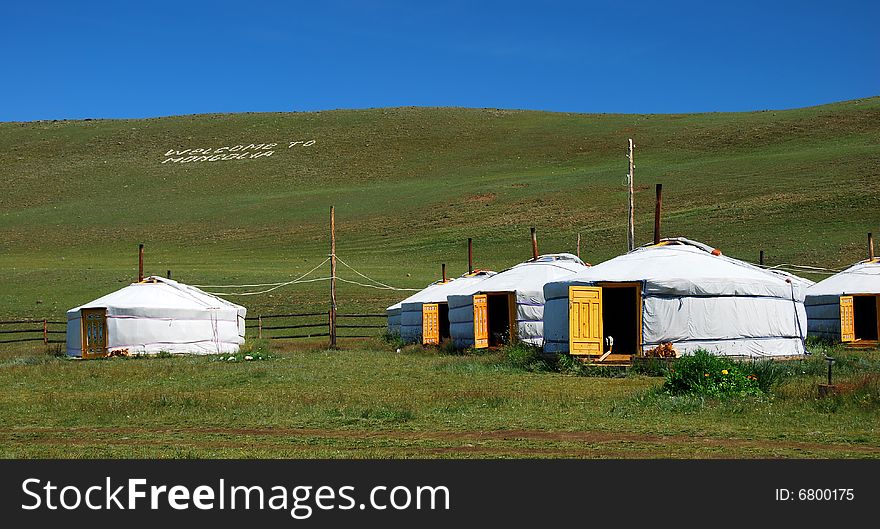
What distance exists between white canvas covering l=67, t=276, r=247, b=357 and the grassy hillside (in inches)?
411

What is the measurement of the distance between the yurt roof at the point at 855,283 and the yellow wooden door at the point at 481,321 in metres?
7.48

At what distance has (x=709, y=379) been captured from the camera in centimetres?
1250

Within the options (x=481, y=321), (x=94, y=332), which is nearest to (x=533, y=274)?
(x=481, y=321)

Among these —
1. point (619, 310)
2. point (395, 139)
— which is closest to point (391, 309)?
point (619, 310)

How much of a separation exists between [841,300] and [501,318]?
7.64m

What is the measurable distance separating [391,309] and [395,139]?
160 ft

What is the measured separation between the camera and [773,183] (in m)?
52.0

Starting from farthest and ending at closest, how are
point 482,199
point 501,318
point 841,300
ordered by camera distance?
point 482,199 → point 501,318 → point 841,300

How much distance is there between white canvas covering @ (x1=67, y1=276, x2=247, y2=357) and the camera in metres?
24.0

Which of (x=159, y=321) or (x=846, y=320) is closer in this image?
(x=846, y=320)

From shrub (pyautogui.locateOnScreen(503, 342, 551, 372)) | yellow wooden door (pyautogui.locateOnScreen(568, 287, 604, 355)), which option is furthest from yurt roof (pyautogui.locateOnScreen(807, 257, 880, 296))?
yellow wooden door (pyautogui.locateOnScreen(568, 287, 604, 355))

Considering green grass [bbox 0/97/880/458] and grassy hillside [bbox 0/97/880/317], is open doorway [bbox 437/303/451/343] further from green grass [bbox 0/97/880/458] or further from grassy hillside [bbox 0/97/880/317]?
grassy hillside [bbox 0/97/880/317]

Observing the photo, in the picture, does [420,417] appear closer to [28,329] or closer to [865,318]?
[865,318]
